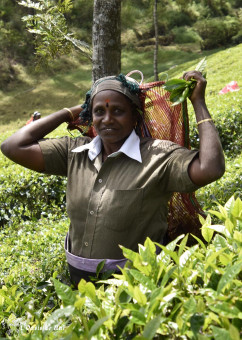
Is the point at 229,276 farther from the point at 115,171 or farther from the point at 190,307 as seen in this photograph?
the point at 115,171

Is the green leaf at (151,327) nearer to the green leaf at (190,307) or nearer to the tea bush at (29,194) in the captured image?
the green leaf at (190,307)

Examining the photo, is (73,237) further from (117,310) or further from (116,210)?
(117,310)

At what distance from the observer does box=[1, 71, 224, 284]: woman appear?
2.23 m

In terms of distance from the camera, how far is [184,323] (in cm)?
122

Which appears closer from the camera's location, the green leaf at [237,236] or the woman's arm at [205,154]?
the green leaf at [237,236]

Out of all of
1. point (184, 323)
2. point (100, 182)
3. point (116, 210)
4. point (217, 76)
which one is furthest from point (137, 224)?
point (217, 76)

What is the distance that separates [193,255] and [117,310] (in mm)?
403

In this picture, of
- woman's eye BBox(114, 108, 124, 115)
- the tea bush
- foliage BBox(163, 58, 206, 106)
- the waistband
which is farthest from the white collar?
the tea bush

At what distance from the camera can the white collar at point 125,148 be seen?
2.33 metres

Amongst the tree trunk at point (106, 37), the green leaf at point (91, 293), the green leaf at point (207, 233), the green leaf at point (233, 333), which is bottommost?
the green leaf at point (91, 293)

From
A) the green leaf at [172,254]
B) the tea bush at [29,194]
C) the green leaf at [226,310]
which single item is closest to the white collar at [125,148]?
the green leaf at [172,254]

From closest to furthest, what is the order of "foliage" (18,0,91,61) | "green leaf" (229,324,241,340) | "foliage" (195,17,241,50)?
"green leaf" (229,324,241,340), "foliage" (18,0,91,61), "foliage" (195,17,241,50)

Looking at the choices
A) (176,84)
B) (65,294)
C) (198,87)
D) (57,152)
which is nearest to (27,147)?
(57,152)

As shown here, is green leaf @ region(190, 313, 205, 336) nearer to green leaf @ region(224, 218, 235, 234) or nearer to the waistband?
green leaf @ region(224, 218, 235, 234)
